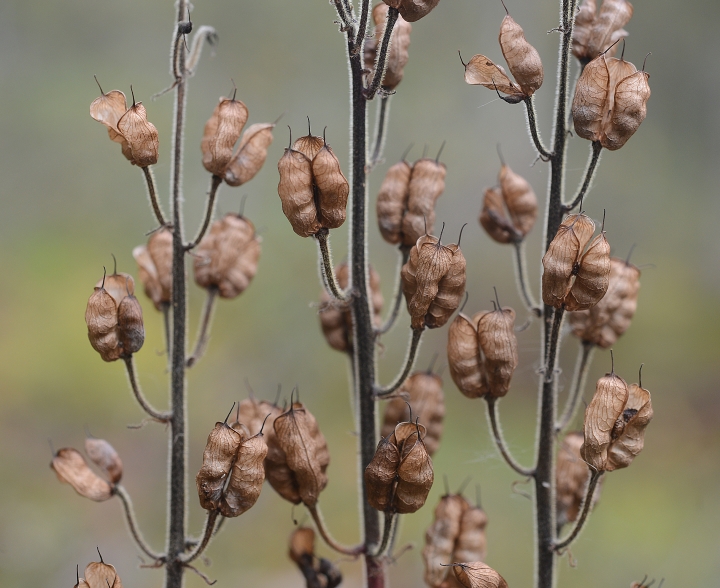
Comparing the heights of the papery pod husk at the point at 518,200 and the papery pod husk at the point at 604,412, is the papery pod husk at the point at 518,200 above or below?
above

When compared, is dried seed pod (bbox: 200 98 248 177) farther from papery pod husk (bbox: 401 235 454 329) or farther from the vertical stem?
papery pod husk (bbox: 401 235 454 329)

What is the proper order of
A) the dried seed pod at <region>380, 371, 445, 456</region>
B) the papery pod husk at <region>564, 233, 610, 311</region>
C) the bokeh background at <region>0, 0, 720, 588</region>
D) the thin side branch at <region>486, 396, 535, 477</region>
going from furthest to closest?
the bokeh background at <region>0, 0, 720, 588</region>, the dried seed pod at <region>380, 371, 445, 456</region>, the thin side branch at <region>486, 396, 535, 477</region>, the papery pod husk at <region>564, 233, 610, 311</region>

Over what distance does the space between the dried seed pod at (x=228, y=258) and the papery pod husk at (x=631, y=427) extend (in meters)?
0.44

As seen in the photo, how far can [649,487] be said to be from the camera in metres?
1.78

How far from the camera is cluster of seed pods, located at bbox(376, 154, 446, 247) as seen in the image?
2.87 ft

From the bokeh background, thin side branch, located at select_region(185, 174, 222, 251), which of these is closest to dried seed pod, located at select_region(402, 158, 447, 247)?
thin side branch, located at select_region(185, 174, 222, 251)

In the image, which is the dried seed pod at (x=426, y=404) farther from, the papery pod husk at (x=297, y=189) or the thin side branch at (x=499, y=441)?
the papery pod husk at (x=297, y=189)

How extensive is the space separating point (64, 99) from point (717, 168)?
61.8 inches

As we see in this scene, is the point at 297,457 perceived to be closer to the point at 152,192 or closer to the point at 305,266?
the point at 152,192

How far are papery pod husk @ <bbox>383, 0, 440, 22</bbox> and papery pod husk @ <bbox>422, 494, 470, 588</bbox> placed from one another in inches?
19.6

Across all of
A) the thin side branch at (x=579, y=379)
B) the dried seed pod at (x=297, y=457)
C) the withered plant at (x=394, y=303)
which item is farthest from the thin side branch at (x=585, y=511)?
the dried seed pod at (x=297, y=457)

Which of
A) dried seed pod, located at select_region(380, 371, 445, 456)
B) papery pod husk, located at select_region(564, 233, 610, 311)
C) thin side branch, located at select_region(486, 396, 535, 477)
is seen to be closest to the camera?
papery pod husk, located at select_region(564, 233, 610, 311)

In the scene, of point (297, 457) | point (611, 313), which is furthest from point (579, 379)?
point (297, 457)

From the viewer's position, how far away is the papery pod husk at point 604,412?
2.38 feet
